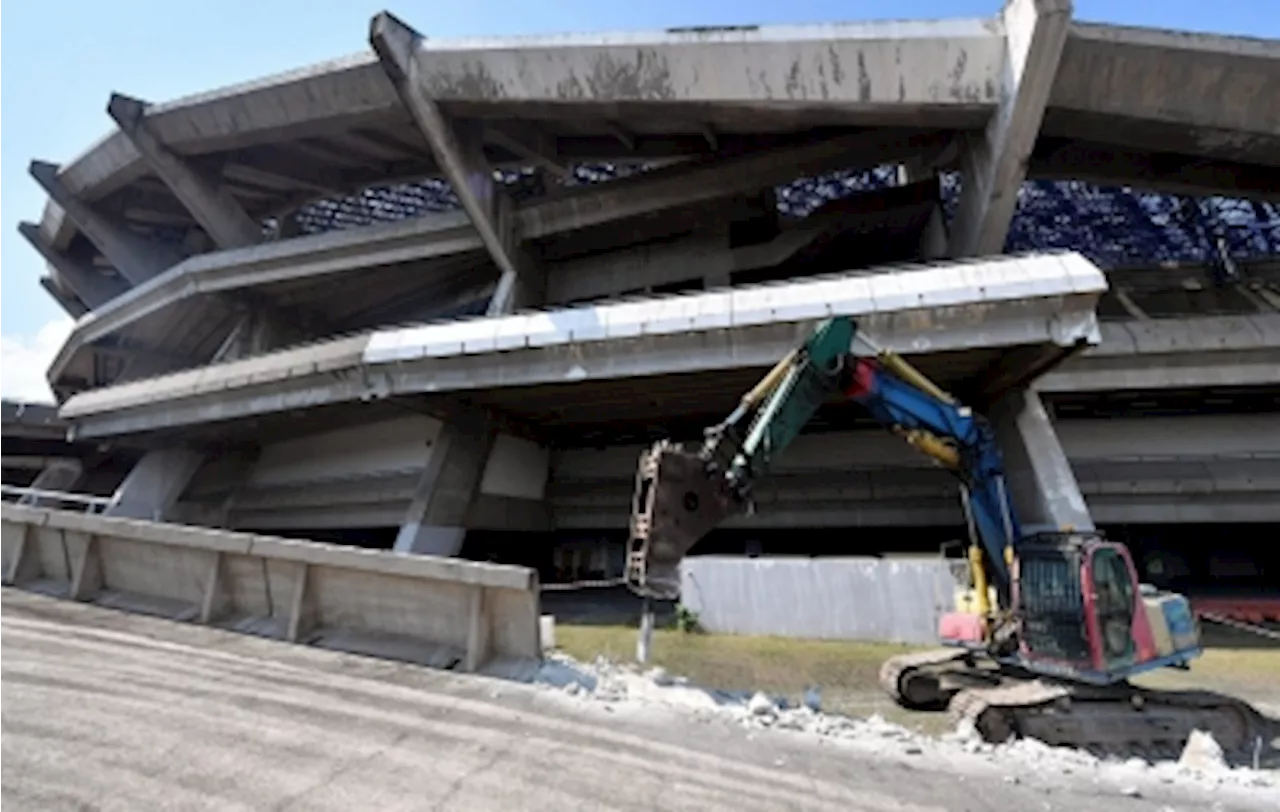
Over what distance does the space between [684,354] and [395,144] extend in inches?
609

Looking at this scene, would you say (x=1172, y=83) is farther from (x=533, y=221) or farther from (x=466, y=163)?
(x=466, y=163)

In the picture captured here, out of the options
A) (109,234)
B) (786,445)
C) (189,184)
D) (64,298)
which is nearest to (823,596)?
(786,445)

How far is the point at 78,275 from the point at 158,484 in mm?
19286

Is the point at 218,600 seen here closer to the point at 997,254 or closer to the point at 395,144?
the point at 997,254

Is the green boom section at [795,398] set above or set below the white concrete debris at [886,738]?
above

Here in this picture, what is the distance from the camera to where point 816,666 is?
35.3ft

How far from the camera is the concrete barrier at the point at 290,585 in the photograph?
22.1ft

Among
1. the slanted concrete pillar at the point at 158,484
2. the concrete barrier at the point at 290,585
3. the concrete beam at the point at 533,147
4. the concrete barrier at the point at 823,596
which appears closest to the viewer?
the concrete barrier at the point at 290,585

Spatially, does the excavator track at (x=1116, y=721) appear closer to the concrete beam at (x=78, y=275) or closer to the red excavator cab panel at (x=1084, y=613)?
the red excavator cab panel at (x=1084, y=613)

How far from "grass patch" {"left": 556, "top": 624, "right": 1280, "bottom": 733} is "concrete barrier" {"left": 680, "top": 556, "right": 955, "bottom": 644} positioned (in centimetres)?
45

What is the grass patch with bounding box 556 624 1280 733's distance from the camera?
9.05m

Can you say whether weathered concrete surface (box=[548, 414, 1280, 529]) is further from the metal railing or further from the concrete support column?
the concrete support column

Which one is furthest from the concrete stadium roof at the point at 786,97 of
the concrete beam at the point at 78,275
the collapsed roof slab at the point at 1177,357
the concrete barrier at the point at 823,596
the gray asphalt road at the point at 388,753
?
the concrete beam at the point at 78,275

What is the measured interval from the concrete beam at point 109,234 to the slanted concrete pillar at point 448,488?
21227 millimetres
